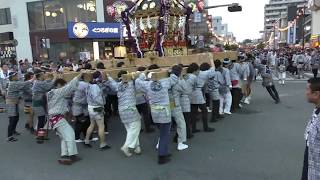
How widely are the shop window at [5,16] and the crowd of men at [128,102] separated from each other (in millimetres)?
33587

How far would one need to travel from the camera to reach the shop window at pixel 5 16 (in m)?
38.8

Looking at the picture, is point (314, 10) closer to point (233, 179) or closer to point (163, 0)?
point (163, 0)

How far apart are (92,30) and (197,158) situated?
73.6 feet

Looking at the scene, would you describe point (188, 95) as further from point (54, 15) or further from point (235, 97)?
point (54, 15)

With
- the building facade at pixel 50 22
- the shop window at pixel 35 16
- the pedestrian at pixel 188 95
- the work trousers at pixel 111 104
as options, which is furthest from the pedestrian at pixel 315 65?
the shop window at pixel 35 16

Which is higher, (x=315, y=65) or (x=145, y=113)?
(x=315, y=65)

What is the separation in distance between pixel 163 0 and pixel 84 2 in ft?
63.2

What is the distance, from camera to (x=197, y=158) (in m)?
6.45

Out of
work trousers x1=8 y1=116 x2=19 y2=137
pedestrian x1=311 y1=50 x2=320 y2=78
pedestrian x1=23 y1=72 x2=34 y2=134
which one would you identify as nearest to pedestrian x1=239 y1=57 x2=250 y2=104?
pedestrian x1=23 y1=72 x2=34 y2=134

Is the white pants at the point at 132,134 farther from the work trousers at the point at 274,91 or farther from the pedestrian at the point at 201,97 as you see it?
the work trousers at the point at 274,91

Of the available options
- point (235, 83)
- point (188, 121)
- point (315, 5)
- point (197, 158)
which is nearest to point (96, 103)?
point (188, 121)

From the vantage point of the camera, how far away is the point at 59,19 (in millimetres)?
30938

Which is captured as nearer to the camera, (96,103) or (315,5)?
(96,103)

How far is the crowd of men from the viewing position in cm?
644
